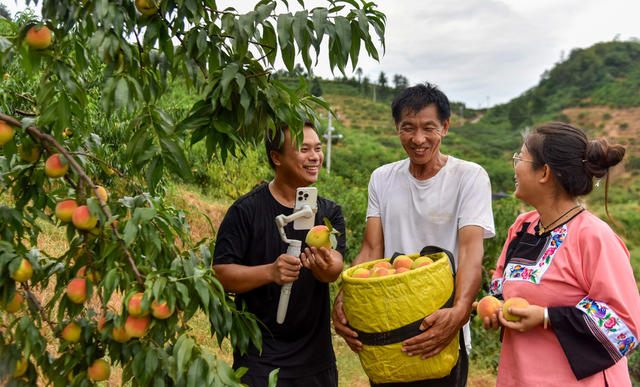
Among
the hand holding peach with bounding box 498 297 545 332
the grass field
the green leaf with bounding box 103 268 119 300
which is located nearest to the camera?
the green leaf with bounding box 103 268 119 300

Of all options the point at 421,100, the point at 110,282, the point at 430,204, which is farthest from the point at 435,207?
the point at 110,282

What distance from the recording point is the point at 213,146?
1.32 metres

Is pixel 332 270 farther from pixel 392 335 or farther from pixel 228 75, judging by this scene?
pixel 228 75

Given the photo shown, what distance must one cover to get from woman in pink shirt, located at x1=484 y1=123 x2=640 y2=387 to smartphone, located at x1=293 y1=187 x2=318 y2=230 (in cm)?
75

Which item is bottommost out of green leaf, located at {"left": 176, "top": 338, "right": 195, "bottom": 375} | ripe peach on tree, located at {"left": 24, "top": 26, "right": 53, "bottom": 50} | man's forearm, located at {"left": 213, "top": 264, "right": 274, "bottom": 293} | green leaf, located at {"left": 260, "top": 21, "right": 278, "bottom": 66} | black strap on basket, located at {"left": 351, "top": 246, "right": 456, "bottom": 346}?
black strap on basket, located at {"left": 351, "top": 246, "right": 456, "bottom": 346}

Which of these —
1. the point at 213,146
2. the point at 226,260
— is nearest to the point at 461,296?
the point at 226,260

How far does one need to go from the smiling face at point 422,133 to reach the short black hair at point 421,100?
18 mm

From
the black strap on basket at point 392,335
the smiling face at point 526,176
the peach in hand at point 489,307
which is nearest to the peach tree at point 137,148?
the black strap on basket at point 392,335

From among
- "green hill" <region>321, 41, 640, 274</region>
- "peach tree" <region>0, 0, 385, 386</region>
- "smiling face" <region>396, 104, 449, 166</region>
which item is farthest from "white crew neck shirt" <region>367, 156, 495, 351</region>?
"green hill" <region>321, 41, 640, 274</region>

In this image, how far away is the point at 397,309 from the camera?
175cm

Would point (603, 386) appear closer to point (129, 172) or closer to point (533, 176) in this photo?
point (533, 176)

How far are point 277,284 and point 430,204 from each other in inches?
29.7

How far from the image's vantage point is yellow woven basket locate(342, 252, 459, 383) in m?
1.74

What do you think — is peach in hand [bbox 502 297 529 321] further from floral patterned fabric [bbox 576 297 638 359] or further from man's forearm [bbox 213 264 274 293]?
man's forearm [bbox 213 264 274 293]
